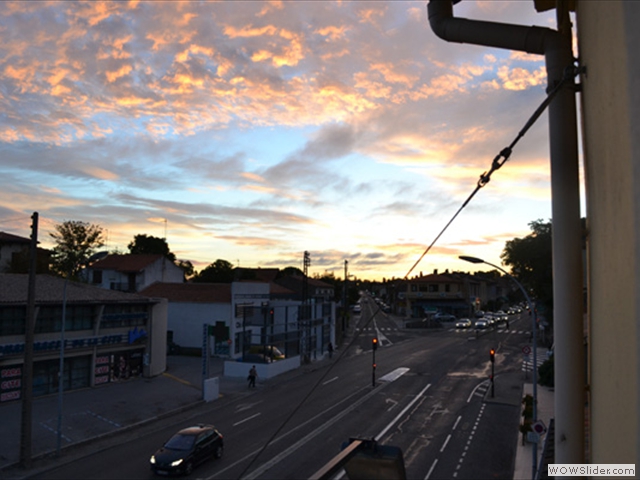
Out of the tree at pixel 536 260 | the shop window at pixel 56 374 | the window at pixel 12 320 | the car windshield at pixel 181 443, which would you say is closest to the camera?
the car windshield at pixel 181 443

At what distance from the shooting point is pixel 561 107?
166 inches

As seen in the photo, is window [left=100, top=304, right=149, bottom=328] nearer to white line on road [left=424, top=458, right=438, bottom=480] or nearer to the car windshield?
the car windshield

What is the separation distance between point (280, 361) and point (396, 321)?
57.1m

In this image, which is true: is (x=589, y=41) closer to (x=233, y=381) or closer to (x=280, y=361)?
(x=233, y=381)

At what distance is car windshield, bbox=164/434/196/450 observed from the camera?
1769 centimetres

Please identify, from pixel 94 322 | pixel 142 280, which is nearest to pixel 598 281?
pixel 94 322

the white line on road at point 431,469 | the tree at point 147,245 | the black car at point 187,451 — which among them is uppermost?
the tree at point 147,245

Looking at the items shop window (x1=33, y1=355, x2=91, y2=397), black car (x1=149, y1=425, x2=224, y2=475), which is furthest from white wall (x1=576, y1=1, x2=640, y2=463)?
shop window (x1=33, y1=355, x2=91, y2=397)

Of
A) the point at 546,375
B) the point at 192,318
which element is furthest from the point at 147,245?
the point at 546,375

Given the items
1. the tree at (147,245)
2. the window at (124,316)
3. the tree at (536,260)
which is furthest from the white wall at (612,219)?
the tree at (147,245)

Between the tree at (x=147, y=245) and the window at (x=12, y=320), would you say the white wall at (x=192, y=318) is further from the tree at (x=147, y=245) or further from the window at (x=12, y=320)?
the tree at (x=147, y=245)

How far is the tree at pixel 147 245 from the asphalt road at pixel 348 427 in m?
63.5

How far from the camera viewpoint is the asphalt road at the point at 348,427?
17625 mm

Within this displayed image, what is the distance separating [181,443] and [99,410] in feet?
31.4
